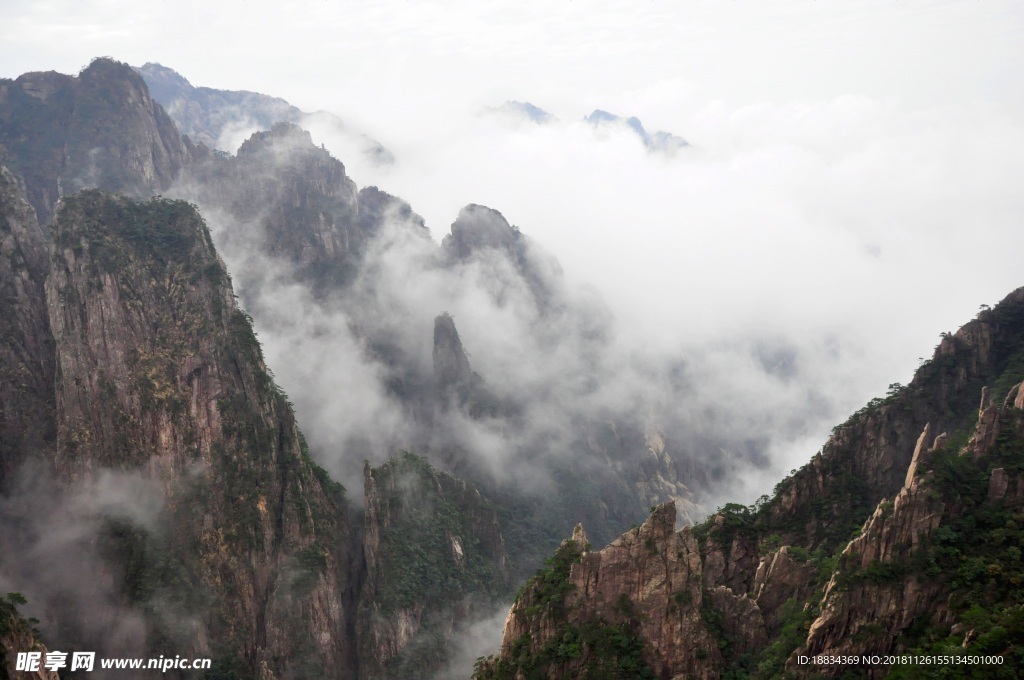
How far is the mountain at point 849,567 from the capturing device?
127 feet

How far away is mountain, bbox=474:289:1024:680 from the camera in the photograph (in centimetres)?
3872

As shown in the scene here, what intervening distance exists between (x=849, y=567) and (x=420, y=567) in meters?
56.1

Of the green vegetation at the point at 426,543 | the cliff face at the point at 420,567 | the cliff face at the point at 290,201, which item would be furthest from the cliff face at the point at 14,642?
the cliff face at the point at 290,201

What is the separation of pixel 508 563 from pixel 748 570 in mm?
55728

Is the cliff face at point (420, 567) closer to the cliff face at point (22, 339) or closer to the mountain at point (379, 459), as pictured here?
the mountain at point (379, 459)

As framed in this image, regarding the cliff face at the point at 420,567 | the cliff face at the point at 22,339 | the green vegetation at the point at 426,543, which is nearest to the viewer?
the cliff face at the point at 22,339

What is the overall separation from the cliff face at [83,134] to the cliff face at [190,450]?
34386 millimetres

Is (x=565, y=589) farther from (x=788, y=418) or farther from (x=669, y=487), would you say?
(x=788, y=418)

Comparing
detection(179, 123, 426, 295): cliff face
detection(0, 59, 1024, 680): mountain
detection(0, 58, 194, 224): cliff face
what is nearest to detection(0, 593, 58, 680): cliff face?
detection(0, 59, 1024, 680): mountain

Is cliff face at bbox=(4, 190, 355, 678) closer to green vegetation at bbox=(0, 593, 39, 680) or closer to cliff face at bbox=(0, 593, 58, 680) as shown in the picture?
green vegetation at bbox=(0, 593, 39, 680)

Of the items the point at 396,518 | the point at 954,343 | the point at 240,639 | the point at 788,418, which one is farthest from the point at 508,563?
the point at 788,418

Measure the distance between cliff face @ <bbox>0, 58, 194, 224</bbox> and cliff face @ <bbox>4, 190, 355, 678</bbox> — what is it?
34.4 meters

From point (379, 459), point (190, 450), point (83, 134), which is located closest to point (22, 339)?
point (190, 450)

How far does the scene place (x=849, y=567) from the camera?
41281mm
